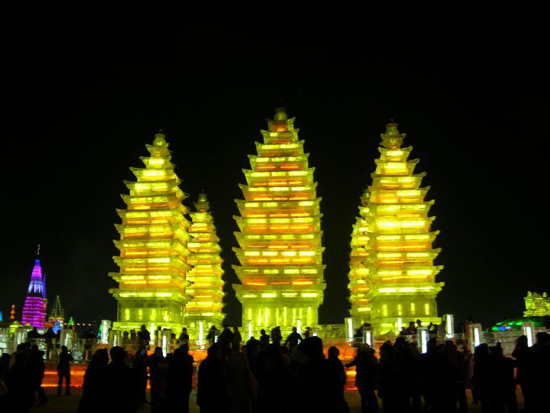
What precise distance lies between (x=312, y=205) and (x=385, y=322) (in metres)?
11.7

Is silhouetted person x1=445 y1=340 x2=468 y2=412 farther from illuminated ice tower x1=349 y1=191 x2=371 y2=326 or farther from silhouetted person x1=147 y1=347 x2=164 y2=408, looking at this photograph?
illuminated ice tower x1=349 y1=191 x2=371 y2=326

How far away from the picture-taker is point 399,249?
163ft

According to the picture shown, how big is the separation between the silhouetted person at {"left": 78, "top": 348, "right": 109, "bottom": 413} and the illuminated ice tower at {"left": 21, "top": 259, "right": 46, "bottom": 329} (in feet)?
369

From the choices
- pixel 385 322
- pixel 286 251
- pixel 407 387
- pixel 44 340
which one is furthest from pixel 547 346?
pixel 286 251

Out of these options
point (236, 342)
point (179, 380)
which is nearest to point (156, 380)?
point (236, 342)

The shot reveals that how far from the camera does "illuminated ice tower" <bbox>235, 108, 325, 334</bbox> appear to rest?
5175 cm

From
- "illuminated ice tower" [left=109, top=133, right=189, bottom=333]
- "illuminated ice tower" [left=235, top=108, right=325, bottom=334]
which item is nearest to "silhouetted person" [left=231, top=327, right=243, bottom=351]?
"illuminated ice tower" [left=235, top=108, right=325, bottom=334]

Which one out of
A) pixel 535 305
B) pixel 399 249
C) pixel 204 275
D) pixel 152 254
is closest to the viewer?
pixel 399 249

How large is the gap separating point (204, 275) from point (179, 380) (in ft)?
184

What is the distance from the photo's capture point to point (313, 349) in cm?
716

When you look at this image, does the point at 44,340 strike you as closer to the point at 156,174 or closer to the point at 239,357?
the point at 239,357

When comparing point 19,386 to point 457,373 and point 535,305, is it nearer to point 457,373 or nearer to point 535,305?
point 457,373

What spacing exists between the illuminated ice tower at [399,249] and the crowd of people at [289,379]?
34.4 m

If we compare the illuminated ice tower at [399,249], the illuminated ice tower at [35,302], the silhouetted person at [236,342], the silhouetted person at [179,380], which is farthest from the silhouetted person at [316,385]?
the illuminated ice tower at [35,302]
